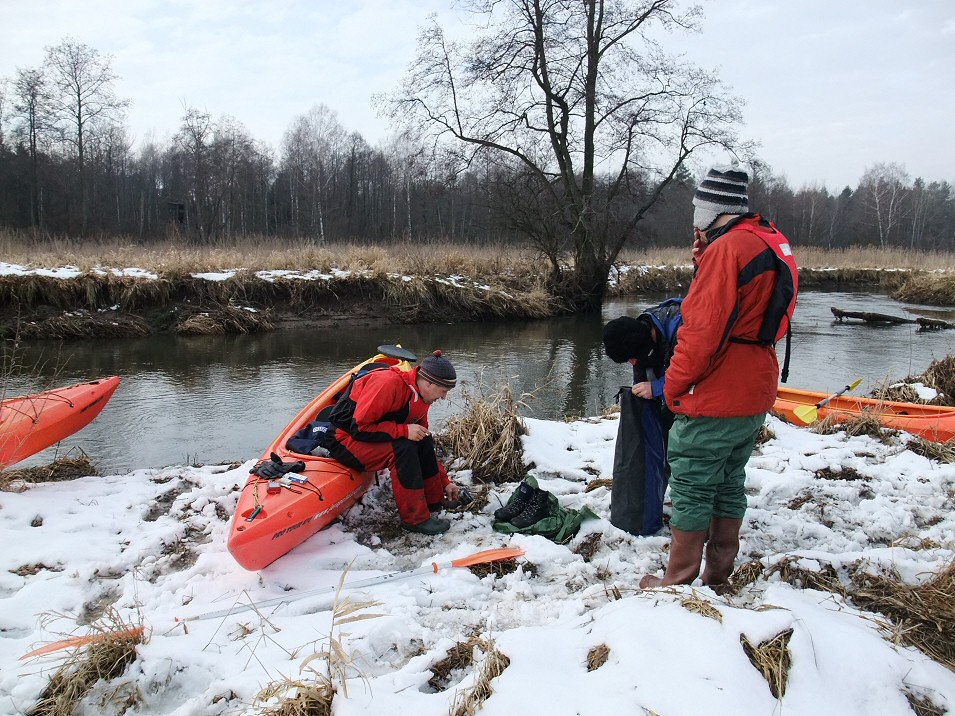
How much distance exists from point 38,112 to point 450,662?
28.4m

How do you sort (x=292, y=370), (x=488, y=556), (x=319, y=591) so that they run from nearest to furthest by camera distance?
1. (x=319, y=591)
2. (x=488, y=556)
3. (x=292, y=370)

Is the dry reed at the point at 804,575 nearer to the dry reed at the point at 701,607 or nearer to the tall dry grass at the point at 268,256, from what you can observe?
the dry reed at the point at 701,607

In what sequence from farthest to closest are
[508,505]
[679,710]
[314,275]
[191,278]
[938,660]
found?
1. [314,275]
2. [191,278]
3. [508,505]
4. [938,660]
5. [679,710]

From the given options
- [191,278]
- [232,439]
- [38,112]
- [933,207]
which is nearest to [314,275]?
[191,278]

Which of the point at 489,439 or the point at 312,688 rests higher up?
the point at 489,439

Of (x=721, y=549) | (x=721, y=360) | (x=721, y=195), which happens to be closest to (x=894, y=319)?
(x=721, y=549)

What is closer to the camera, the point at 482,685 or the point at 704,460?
the point at 482,685

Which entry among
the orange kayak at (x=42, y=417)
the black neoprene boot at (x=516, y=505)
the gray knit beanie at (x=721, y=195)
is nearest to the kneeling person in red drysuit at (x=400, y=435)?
the black neoprene boot at (x=516, y=505)

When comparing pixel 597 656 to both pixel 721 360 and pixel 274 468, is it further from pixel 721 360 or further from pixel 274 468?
pixel 274 468

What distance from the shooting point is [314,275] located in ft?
42.3

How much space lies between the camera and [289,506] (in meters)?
2.86

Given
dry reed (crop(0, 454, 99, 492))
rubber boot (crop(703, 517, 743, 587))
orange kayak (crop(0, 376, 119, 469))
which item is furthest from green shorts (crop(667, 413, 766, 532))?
orange kayak (crop(0, 376, 119, 469))

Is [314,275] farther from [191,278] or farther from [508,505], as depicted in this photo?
[508,505]

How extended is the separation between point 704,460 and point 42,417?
4233 mm
